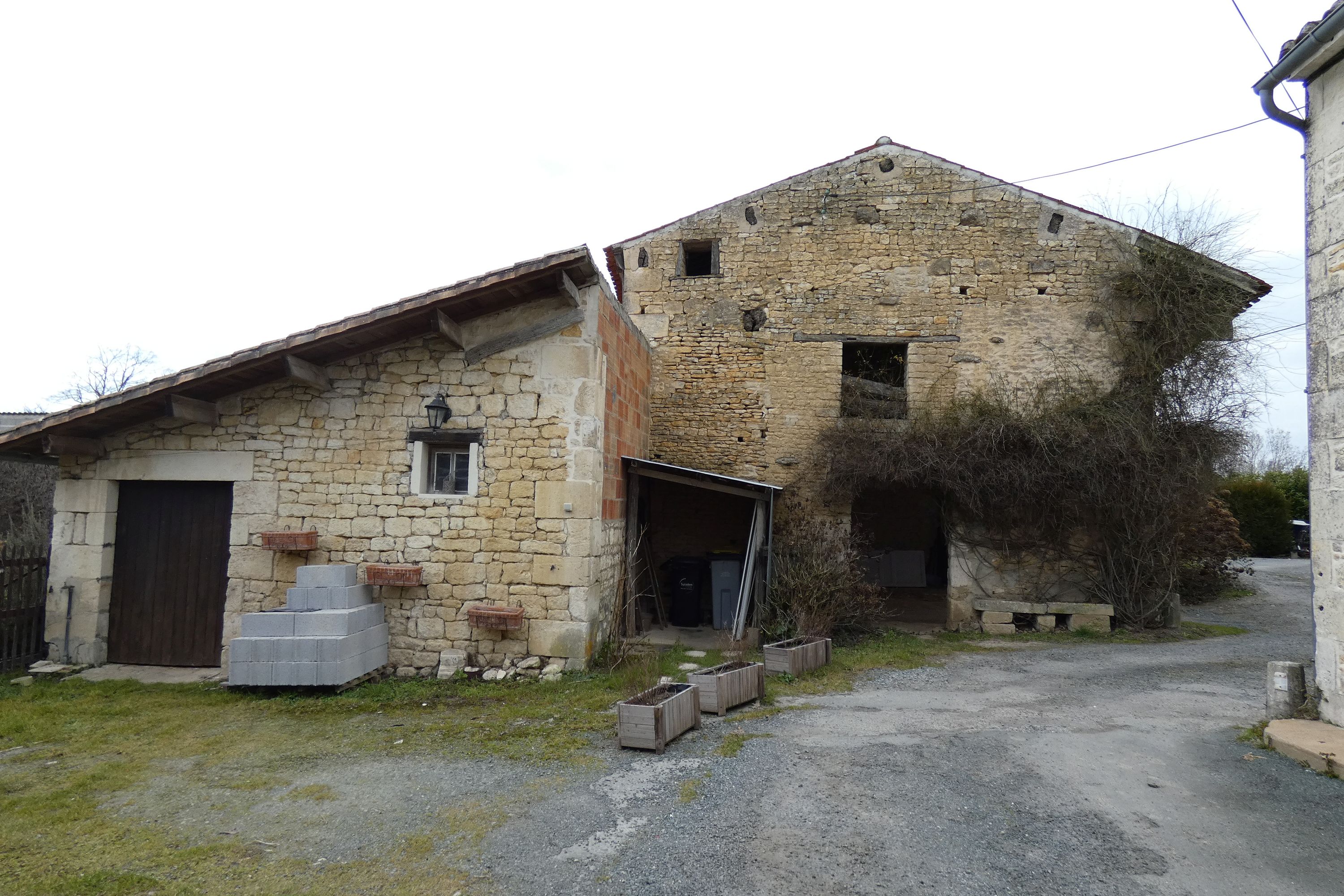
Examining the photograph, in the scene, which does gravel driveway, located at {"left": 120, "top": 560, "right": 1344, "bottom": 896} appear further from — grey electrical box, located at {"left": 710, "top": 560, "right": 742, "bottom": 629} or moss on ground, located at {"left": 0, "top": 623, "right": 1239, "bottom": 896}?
grey electrical box, located at {"left": 710, "top": 560, "right": 742, "bottom": 629}

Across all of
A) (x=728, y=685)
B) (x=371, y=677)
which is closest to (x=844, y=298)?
(x=728, y=685)

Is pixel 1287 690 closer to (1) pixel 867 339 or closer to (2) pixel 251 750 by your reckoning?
(1) pixel 867 339

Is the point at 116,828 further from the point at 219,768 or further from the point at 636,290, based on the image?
the point at 636,290

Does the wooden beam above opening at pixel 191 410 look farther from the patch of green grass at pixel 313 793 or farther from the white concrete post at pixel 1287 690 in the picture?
the white concrete post at pixel 1287 690

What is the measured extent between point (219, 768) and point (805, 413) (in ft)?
25.1

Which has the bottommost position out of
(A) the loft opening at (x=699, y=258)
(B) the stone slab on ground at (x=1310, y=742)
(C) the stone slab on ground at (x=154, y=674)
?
(C) the stone slab on ground at (x=154, y=674)

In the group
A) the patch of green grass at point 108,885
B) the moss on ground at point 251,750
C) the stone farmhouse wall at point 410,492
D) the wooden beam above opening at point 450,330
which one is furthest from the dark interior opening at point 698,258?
the patch of green grass at point 108,885

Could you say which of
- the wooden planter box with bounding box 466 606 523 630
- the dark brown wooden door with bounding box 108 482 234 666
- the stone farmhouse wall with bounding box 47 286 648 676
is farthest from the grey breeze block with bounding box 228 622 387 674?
the dark brown wooden door with bounding box 108 482 234 666

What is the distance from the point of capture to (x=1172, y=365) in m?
9.30

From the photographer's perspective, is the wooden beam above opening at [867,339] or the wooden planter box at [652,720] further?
the wooden beam above opening at [867,339]

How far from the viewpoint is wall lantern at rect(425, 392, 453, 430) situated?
6781 mm

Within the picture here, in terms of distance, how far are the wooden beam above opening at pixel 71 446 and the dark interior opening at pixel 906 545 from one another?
31.9 feet

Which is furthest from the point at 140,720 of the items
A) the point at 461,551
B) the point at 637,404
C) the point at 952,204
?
the point at 952,204

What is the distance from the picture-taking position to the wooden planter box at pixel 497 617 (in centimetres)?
650
